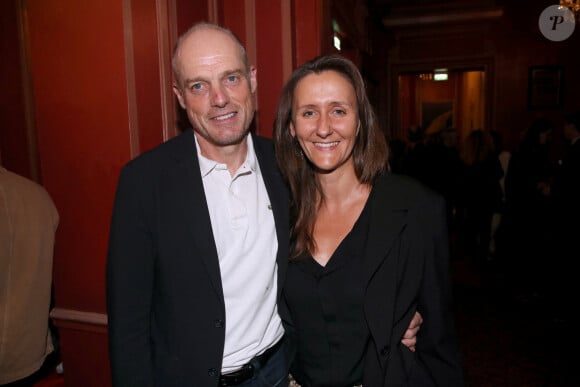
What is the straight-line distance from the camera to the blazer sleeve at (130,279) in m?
1.38

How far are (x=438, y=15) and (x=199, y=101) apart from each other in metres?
7.29

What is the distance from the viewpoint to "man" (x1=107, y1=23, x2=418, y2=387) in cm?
140

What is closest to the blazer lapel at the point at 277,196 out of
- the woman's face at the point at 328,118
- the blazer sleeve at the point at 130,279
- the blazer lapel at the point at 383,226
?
the woman's face at the point at 328,118

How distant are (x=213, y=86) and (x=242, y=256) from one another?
0.61 metres

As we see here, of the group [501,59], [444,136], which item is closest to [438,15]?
[501,59]

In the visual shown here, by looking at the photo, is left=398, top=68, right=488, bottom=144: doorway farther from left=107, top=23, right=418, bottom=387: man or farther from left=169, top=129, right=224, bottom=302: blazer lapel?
left=169, top=129, right=224, bottom=302: blazer lapel

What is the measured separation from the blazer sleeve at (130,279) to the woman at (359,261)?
496mm

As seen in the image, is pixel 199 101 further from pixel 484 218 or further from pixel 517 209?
pixel 484 218

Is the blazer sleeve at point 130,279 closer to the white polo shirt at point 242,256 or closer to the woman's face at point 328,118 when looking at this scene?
the white polo shirt at point 242,256

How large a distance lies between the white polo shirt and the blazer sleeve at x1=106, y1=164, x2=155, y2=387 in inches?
9.0

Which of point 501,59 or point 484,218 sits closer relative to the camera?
point 484,218

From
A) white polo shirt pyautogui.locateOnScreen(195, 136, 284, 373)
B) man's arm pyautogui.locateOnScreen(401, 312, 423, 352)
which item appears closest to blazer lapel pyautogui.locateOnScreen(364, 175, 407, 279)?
man's arm pyautogui.locateOnScreen(401, 312, 423, 352)

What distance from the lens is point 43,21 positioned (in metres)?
1.98

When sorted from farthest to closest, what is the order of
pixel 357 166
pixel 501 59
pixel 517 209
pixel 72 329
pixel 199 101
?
pixel 501 59, pixel 517 209, pixel 72 329, pixel 357 166, pixel 199 101
